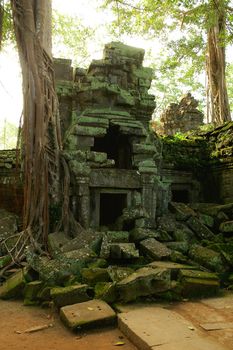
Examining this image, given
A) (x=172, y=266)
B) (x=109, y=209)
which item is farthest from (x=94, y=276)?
(x=109, y=209)

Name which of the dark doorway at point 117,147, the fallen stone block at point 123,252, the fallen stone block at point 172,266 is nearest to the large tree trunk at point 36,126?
the fallen stone block at point 123,252

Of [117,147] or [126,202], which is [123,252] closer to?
[126,202]

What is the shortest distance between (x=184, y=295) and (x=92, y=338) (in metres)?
1.49

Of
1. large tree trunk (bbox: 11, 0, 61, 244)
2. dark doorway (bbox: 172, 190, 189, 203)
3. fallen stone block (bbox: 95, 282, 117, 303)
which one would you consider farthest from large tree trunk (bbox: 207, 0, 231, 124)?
fallen stone block (bbox: 95, 282, 117, 303)

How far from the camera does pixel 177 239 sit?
19.3ft

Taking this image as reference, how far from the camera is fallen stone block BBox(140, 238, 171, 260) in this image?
4.94 m

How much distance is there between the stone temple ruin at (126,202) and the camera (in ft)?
13.9

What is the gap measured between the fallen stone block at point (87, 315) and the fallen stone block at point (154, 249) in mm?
1477

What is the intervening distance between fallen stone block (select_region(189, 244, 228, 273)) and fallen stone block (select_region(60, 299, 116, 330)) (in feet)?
6.11

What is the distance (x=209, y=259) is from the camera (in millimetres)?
4840

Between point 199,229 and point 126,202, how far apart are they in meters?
1.51

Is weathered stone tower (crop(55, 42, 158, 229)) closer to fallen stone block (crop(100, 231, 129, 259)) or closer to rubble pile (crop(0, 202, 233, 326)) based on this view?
fallen stone block (crop(100, 231, 129, 259))

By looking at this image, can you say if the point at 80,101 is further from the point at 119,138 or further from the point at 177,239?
the point at 177,239

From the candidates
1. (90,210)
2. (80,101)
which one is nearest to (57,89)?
(80,101)
